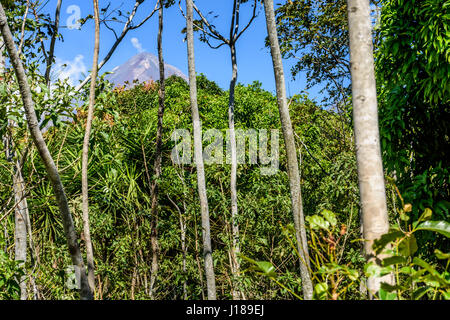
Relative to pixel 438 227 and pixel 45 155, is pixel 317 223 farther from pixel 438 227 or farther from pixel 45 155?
pixel 45 155

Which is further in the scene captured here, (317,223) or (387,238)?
(317,223)

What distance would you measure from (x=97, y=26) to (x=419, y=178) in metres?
3.44

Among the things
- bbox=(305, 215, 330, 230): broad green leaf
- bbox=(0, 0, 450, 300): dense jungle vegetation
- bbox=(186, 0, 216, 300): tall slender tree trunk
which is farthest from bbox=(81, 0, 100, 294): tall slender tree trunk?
bbox=(305, 215, 330, 230): broad green leaf

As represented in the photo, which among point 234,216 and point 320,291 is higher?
point 234,216

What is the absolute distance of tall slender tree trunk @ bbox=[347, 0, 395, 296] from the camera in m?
1.17

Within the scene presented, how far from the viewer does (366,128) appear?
1.28 metres

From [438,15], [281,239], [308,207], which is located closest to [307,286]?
[438,15]

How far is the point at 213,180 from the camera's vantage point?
7.66m

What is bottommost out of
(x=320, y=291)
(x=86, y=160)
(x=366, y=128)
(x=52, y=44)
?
(x=320, y=291)

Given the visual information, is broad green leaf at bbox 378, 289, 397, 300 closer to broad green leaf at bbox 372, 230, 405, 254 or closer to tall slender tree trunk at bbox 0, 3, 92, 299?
broad green leaf at bbox 372, 230, 405, 254

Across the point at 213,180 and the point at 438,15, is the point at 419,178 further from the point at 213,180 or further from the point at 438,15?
the point at 213,180

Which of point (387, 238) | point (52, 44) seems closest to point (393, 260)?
point (387, 238)

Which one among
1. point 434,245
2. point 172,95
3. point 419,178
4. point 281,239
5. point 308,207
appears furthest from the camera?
point 172,95
